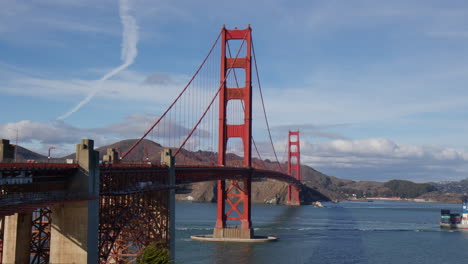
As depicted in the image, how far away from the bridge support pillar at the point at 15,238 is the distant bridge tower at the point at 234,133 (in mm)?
38861

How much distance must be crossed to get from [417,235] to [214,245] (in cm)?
3526

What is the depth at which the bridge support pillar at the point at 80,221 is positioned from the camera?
27.2m

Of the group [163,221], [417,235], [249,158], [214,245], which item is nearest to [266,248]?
[214,245]

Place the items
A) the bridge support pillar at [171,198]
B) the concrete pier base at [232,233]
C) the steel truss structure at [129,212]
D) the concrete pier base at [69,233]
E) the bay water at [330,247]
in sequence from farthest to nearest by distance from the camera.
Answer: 1. the concrete pier base at [232,233]
2. the bay water at [330,247]
3. the bridge support pillar at [171,198]
4. the steel truss structure at [129,212]
5. the concrete pier base at [69,233]

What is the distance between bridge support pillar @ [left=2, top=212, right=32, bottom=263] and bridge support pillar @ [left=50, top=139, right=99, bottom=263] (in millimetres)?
1636

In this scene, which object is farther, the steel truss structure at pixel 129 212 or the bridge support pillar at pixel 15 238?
the steel truss structure at pixel 129 212

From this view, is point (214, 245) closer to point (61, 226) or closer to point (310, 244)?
point (310, 244)

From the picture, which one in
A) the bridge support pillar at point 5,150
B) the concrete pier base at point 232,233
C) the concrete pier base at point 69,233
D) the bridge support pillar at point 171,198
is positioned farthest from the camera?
the concrete pier base at point 232,233

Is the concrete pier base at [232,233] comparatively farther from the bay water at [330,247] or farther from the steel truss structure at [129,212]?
the steel truss structure at [129,212]

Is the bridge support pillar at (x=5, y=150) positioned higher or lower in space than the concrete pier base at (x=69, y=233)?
higher

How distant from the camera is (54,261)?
2712cm

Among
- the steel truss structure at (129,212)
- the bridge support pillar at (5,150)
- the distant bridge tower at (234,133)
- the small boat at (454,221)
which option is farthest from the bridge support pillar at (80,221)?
the small boat at (454,221)

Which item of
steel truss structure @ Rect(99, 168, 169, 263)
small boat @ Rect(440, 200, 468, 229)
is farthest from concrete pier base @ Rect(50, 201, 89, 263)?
small boat @ Rect(440, 200, 468, 229)

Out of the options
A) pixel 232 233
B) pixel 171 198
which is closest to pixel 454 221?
pixel 232 233
